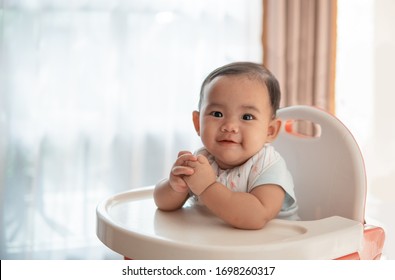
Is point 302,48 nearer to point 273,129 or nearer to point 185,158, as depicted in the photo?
point 273,129

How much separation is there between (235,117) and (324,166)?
0.93ft

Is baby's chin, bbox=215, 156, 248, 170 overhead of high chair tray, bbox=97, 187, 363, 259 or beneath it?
overhead

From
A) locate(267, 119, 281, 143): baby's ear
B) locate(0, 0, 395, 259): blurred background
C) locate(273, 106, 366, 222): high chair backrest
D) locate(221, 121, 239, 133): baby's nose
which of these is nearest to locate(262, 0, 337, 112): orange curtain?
locate(0, 0, 395, 259): blurred background

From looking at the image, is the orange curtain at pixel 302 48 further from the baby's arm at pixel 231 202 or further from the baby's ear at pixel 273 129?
the baby's arm at pixel 231 202

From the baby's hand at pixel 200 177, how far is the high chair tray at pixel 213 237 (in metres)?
0.08

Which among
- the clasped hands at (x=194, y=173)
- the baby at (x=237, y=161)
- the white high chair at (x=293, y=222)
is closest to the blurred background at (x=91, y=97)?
the white high chair at (x=293, y=222)

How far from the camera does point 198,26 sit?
2021 mm

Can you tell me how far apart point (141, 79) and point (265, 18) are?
57 centimetres

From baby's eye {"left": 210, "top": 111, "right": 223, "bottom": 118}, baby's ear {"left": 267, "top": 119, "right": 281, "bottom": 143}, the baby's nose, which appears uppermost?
baby's eye {"left": 210, "top": 111, "right": 223, "bottom": 118}

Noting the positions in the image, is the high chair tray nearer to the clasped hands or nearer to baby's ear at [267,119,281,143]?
the clasped hands

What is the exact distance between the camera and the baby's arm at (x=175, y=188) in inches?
36.8

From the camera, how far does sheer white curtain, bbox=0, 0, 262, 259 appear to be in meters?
1.89
